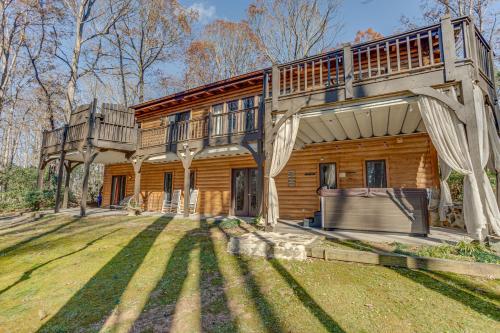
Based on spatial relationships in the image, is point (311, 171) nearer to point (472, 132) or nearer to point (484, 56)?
point (472, 132)

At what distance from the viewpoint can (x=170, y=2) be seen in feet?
60.3

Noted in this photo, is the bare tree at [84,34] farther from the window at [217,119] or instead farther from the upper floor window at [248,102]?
the upper floor window at [248,102]

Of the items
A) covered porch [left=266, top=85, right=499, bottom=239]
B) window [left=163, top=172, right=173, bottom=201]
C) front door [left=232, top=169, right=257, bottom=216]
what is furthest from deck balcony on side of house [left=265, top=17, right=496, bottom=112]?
window [left=163, top=172, right=173, bottom=201]

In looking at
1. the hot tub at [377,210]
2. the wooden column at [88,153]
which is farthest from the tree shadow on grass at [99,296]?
the wooden column at [88,153]

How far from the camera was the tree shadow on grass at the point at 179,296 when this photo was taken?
2484mm

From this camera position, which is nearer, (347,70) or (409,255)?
(409,255)

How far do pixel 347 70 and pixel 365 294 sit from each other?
464cm

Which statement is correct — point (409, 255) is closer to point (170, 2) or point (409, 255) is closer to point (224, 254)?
point (224, 254)

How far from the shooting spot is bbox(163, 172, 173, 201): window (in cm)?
1271

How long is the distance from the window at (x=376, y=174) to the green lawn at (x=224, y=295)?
5.09 m

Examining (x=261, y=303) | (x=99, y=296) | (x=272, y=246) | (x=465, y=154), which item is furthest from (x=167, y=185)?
(x=465, y=154)

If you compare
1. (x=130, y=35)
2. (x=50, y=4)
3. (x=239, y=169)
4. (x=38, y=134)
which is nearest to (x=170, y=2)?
(x=130, y=35)

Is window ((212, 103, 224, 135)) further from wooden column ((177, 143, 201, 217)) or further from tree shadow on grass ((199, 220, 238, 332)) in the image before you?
tree shadow on grass ((199, 220, 238, 332))

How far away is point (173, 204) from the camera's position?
476 inches
